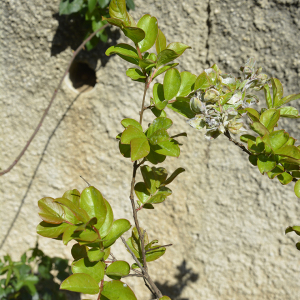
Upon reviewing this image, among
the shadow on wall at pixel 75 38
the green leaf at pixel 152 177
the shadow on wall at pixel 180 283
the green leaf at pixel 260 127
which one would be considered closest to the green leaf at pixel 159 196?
the green leaf at pixel 152 177

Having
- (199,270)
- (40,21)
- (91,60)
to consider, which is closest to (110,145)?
(91,60)

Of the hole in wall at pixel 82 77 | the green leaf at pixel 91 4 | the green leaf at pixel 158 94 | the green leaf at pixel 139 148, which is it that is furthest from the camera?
the hole in wall at pixel 82 77

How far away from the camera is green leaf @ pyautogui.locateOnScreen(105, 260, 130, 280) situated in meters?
0.49

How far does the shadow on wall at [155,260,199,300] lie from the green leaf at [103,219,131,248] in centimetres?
94

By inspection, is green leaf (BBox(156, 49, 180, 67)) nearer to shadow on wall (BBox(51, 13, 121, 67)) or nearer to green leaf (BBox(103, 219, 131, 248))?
green leaf (BBox(103, 219, 131, 248))

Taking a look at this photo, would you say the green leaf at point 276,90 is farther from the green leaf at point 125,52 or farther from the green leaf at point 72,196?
the green leaf at point 72,196

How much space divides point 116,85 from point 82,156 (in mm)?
385

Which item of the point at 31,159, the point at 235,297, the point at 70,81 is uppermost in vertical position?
the point at 70,81

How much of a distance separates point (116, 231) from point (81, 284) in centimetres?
11

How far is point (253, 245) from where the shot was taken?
120 cm

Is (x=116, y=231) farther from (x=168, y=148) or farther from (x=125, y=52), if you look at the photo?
(x=125, y=52)

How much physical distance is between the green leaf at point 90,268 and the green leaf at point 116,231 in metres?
0.04

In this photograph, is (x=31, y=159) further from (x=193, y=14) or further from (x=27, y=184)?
(x=193, y=14)

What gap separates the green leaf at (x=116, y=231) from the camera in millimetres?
489
